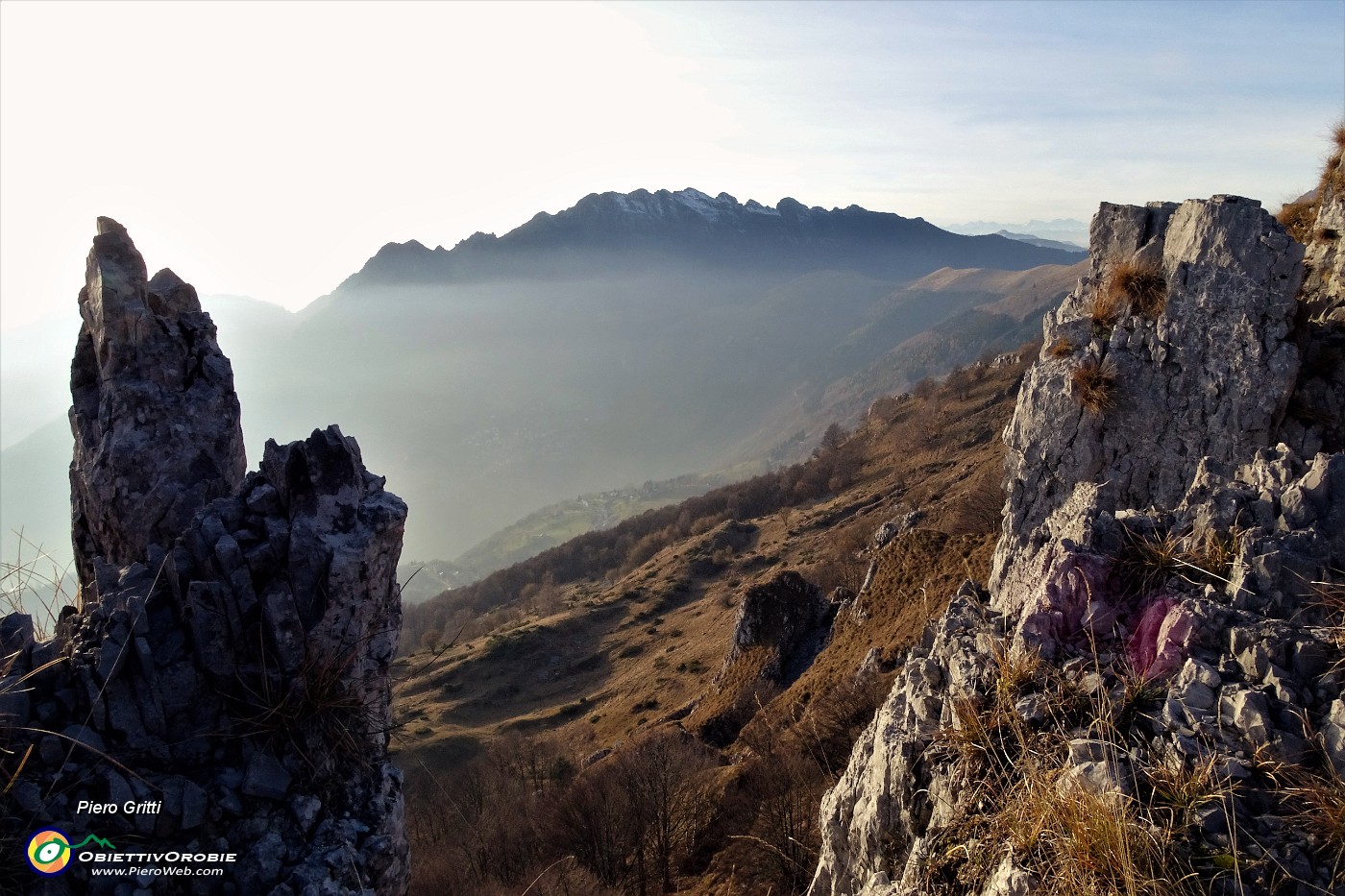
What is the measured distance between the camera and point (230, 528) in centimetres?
713

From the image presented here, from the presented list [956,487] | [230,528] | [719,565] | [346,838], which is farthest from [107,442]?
[719,565]

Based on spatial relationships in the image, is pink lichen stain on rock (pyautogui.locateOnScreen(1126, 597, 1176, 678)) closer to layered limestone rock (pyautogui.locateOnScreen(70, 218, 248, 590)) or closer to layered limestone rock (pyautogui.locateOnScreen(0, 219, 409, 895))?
layered limestone rock (pyautogui.locateOnScreen(0, 219, 409, 895))

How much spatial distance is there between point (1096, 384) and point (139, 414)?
14.7 metres

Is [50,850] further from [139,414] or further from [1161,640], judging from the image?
[1161,640]

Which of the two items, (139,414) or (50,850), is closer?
(50,850)

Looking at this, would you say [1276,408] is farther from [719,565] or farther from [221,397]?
[719,565]

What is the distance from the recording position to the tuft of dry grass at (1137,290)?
13055 millimetres

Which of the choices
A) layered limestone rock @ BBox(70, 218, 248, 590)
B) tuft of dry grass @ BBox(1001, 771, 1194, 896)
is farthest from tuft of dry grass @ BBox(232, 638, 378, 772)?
tuft of dry grass @ BBox(1001, 771, 1194, 896)

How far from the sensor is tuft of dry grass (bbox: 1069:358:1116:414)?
13.0 m

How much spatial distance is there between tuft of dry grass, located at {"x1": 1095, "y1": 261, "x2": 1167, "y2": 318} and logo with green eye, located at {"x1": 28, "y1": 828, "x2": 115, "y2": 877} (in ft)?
A: 52.4

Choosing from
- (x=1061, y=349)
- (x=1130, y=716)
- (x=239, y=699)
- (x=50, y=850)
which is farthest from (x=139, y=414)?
(x=1061, y=349)

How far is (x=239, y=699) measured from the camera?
6.54 metres

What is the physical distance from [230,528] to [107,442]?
2.82 metres

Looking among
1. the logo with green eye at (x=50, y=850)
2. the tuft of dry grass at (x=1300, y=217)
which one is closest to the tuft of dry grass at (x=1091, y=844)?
the logo with green eye at (x=50, y=850)
